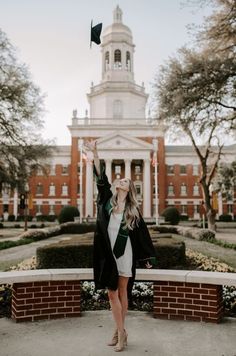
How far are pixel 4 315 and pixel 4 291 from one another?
35.0 inches

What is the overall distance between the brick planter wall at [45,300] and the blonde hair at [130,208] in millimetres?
1841

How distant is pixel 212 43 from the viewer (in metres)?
13.7

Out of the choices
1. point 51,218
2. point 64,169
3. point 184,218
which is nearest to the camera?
point 184,218

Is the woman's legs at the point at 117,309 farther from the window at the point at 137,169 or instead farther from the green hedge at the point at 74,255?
the window at the point at 137,169

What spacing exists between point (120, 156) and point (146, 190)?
6832 mm

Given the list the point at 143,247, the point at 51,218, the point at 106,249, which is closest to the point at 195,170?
the point at 51,218

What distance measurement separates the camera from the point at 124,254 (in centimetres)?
456

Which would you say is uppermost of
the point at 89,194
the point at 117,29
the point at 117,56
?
the point at 117,29

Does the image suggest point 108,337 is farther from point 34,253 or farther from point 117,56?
point 117,56

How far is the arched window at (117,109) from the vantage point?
65688 mm

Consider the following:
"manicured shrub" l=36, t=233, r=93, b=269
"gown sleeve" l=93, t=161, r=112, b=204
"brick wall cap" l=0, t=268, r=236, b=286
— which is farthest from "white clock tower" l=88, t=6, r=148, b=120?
"gown sleeve" l=93, t=161, r=112, b=204

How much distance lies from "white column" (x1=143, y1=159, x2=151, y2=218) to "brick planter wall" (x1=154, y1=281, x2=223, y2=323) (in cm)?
5382

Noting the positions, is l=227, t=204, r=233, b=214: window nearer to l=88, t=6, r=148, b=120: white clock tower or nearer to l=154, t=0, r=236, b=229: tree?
l=88, t=6, r=148, b=120: white clock tower

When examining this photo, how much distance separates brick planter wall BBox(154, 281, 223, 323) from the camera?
554cm
